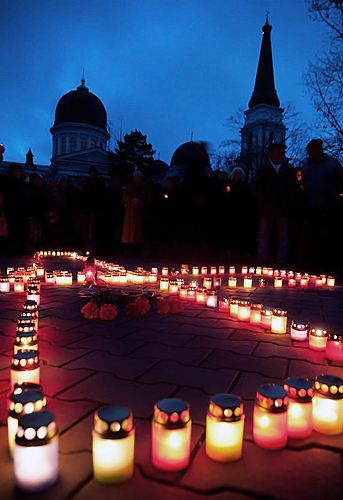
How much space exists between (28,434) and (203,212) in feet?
23.7

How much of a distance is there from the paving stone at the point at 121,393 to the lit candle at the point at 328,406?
2.32 ft

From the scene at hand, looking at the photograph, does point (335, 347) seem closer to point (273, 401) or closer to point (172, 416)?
point (273, 401)

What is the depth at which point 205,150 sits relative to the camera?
24.4 feet

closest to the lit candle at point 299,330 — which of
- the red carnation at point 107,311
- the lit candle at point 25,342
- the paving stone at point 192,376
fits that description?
the paving stone at point 192,376

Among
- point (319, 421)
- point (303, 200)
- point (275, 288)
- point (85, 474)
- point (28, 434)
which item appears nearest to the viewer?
point (28, 434)

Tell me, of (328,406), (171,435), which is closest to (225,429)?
(171,435)

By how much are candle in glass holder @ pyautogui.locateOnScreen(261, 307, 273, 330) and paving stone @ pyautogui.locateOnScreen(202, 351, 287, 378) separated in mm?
678

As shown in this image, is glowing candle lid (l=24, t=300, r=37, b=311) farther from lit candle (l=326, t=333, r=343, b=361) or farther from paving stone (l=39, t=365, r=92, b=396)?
lit candle (l=326, t=333, r=343, b=361)

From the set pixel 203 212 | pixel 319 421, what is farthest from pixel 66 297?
pixel 203 212

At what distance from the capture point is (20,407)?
1.24m

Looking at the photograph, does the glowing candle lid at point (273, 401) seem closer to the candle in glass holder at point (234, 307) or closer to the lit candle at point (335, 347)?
the lit candle at point (335, 347)

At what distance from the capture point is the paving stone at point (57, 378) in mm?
1885

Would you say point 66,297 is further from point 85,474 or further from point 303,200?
point 303,200

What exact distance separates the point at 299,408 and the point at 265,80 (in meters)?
53.3
